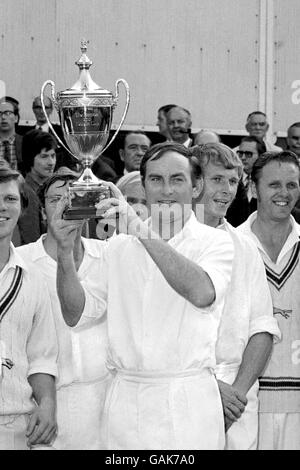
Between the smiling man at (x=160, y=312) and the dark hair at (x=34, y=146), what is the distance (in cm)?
299

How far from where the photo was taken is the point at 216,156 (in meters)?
5.04

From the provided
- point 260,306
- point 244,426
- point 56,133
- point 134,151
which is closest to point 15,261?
point 260,306

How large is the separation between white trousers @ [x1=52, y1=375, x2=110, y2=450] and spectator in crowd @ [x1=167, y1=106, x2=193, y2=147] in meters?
3.98

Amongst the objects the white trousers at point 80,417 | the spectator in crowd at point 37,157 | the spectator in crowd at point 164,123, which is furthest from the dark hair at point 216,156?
the spectator in crowd at point 164,123

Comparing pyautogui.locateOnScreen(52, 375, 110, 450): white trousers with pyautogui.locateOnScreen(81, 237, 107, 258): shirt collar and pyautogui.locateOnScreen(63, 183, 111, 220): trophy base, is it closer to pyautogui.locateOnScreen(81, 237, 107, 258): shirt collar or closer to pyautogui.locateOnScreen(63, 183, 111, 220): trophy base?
pyautogui.locateOnScreen(81, 237, 107, 258): shirt collar

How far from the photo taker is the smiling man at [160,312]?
3.95 metres

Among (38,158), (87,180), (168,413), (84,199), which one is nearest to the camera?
(168,413)

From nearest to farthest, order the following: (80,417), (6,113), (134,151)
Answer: (80,417)
(134,151)
(6,113)

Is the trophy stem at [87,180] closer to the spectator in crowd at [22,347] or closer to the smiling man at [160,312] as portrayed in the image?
the smiling man at [160,312]

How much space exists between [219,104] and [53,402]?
6191 millimetres

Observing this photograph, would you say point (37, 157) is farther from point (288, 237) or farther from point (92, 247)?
point (288, 237)

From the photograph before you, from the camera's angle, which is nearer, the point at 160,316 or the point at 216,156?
the point at 160,316

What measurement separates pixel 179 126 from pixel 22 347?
13.8ft
